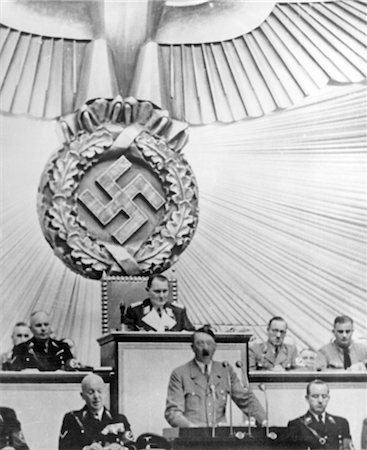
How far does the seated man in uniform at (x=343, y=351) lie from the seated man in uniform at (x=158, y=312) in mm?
847

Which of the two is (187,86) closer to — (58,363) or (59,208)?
(59,208)

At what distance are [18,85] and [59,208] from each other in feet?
2.59

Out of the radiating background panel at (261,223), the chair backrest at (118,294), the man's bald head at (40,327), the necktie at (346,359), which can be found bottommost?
the necktie at (346,359)

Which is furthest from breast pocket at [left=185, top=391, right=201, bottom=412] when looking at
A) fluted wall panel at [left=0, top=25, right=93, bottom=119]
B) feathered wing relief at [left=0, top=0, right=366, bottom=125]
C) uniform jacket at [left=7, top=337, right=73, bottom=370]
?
fluted wall panel at [left=0, top=25, right=93, bottom=119]

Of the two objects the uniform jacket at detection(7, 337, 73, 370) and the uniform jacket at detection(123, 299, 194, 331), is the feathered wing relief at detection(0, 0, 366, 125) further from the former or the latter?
the uniform jacket at detection(7, 337, 73, 370)

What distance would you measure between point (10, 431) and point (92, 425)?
474mm

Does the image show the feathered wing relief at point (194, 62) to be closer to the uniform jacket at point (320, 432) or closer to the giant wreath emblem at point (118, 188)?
the giant wreath emblem at point (118, 188)

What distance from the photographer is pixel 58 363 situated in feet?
21.7

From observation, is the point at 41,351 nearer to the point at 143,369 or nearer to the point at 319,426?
the point at 143,369

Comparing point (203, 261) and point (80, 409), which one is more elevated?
point (203, 261)

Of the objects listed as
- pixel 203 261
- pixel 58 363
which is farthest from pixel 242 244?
pixel 58 363

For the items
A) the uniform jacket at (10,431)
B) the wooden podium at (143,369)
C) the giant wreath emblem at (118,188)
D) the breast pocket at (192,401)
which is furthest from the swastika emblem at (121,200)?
the uniform jacket at (10,431)

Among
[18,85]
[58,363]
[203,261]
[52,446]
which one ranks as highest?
[18,85]

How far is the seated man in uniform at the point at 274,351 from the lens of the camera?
678 cm
